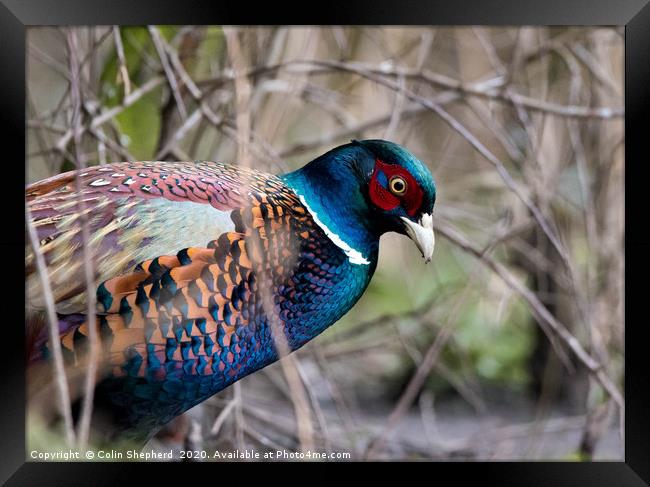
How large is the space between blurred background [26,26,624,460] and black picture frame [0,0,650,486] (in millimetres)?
37

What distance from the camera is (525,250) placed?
89.5 inches

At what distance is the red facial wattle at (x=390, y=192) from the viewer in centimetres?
208

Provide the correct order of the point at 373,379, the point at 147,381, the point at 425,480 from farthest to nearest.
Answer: the point at 373,379 → the point at 425,480 → the point at 147,381

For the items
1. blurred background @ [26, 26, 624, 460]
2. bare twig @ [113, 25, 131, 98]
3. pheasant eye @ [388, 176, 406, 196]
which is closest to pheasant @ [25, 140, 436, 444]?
pheasant eye @ [388, 176, 406, 196]

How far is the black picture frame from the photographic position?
2.07m

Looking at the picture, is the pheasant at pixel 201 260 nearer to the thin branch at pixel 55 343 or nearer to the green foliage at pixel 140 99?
the thin branch at pixel 55 343

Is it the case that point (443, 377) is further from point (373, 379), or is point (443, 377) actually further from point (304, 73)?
point (304, 73)

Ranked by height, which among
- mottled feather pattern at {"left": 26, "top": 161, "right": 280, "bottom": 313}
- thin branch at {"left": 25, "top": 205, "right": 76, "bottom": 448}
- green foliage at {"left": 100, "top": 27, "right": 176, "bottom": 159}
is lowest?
thin branch at {"left": 25, "top": 205, "right": 76, "bottom": 448}

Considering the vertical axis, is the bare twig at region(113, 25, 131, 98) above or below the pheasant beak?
above

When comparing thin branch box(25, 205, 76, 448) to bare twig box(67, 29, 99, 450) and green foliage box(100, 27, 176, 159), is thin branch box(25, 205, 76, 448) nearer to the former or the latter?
bare twig box(67, 29, 99, 450)

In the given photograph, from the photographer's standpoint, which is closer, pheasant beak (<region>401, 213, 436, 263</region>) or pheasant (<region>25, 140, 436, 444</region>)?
pheasant (<region>25, 140, 436, 444</region>)
